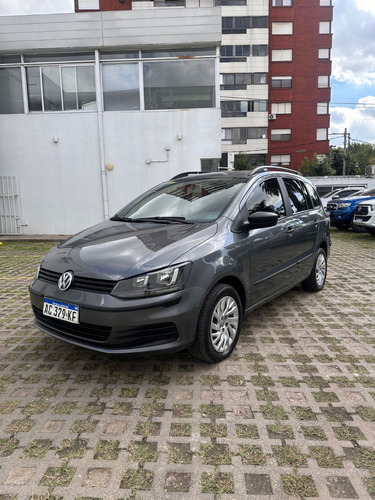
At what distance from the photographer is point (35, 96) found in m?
11.5

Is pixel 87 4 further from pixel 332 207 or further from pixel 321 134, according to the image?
pixel 321 134

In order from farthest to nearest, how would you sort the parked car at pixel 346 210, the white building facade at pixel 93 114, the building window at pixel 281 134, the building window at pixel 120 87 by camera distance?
the building window at pixel 281 134 → the parked car at pixel 346 210 → the building window at pixel 120 87 → the white building facade at pixel 93 114

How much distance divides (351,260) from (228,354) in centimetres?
557

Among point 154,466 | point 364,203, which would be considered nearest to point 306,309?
point 154,466

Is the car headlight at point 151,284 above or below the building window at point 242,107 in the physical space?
below

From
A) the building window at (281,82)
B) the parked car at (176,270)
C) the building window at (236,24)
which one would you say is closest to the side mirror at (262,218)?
the parked car at (176,270)

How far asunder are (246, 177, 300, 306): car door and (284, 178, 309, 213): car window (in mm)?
275

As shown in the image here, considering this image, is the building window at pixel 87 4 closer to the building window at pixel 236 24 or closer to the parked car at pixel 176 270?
the building window at pixel 236 24

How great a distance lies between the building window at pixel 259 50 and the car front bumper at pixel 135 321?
39766mm

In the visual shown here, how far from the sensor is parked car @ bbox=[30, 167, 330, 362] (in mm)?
2645

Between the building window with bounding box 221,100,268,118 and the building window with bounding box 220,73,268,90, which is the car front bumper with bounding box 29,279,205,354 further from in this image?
the building window with bounding box 220,73,268,90

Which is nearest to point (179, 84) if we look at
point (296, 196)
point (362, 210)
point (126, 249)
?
point (362, 210)

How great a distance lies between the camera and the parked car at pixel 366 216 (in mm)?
10828

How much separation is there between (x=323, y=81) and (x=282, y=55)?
514cm
